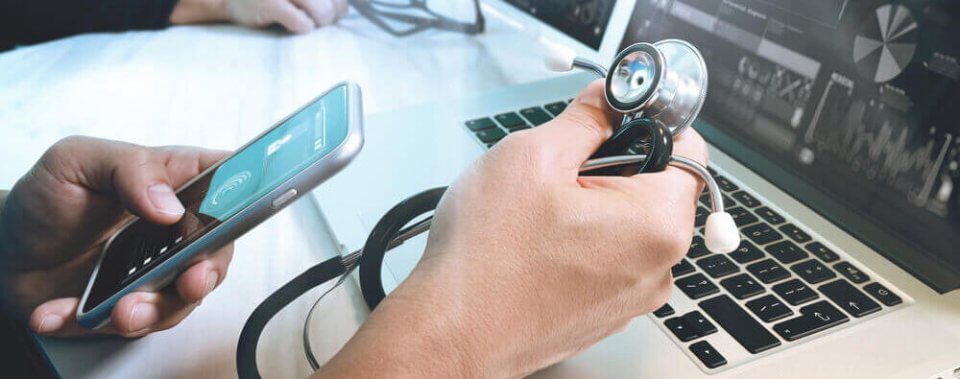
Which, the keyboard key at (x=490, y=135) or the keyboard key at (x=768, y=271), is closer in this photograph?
the keyboard key at (x=768, y=271)

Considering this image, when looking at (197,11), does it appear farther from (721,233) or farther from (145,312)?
(721,233)

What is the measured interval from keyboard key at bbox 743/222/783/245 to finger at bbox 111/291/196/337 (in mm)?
380

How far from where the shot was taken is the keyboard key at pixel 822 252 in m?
0.48

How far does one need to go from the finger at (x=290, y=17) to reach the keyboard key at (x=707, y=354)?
0.63m

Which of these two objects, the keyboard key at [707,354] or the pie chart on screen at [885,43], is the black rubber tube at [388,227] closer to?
the keyboard key at [707,354]

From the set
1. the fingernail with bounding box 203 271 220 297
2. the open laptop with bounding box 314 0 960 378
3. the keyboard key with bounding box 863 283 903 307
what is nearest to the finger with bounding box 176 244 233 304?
the fingernail with bounding box 203 271 220 297

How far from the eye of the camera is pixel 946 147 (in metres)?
0.45

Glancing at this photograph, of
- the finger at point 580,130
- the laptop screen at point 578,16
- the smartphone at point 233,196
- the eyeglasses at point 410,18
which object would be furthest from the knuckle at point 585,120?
the eyeglasses at point 410,18

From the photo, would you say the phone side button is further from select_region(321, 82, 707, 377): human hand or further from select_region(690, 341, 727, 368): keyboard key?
select_region(690, 341, 727, 368): keyboard key

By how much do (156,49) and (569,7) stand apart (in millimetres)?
472

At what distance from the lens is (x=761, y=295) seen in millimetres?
441

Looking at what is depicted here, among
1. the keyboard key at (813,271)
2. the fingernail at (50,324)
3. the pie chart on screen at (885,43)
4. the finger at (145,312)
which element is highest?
the pie chart on screen at (885,43)

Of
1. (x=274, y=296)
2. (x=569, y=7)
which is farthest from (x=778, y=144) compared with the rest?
(x=274, y=296)

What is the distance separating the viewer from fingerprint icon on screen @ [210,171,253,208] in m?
0.42
